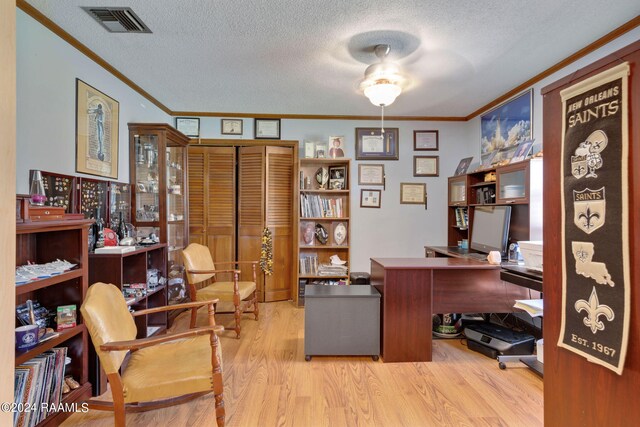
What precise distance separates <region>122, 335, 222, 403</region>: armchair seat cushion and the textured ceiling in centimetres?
213

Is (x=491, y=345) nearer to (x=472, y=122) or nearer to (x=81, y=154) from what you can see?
(x=472, y=122)

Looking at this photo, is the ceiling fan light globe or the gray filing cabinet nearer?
the gray filing cabinet

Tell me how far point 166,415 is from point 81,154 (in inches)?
78.9

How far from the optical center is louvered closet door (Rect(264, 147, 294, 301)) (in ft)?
13.3

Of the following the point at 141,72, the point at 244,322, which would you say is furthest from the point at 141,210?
the point at 244,322

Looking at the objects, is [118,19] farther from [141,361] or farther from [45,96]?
[141,361]

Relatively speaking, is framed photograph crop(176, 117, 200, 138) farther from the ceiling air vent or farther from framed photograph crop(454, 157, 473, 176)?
framed photograph crop(454, 157, 473, 176)

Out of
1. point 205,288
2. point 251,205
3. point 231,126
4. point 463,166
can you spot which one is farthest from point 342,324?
point 231,126

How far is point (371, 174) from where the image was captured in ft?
14.3

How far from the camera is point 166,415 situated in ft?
6.08

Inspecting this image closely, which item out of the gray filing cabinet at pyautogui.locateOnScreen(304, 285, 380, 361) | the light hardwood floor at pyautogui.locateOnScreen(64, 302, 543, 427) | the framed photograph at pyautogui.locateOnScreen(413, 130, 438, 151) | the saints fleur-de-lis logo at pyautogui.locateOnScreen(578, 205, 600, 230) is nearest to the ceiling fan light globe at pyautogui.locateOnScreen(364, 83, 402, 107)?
the gray filing cabinet at pyautogui.locateOnScreen(304, 285, 380, 361)

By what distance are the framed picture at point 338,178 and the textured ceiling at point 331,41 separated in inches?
39.5

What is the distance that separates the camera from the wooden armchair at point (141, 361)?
1439 millimetres

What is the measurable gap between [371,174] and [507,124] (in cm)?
170
